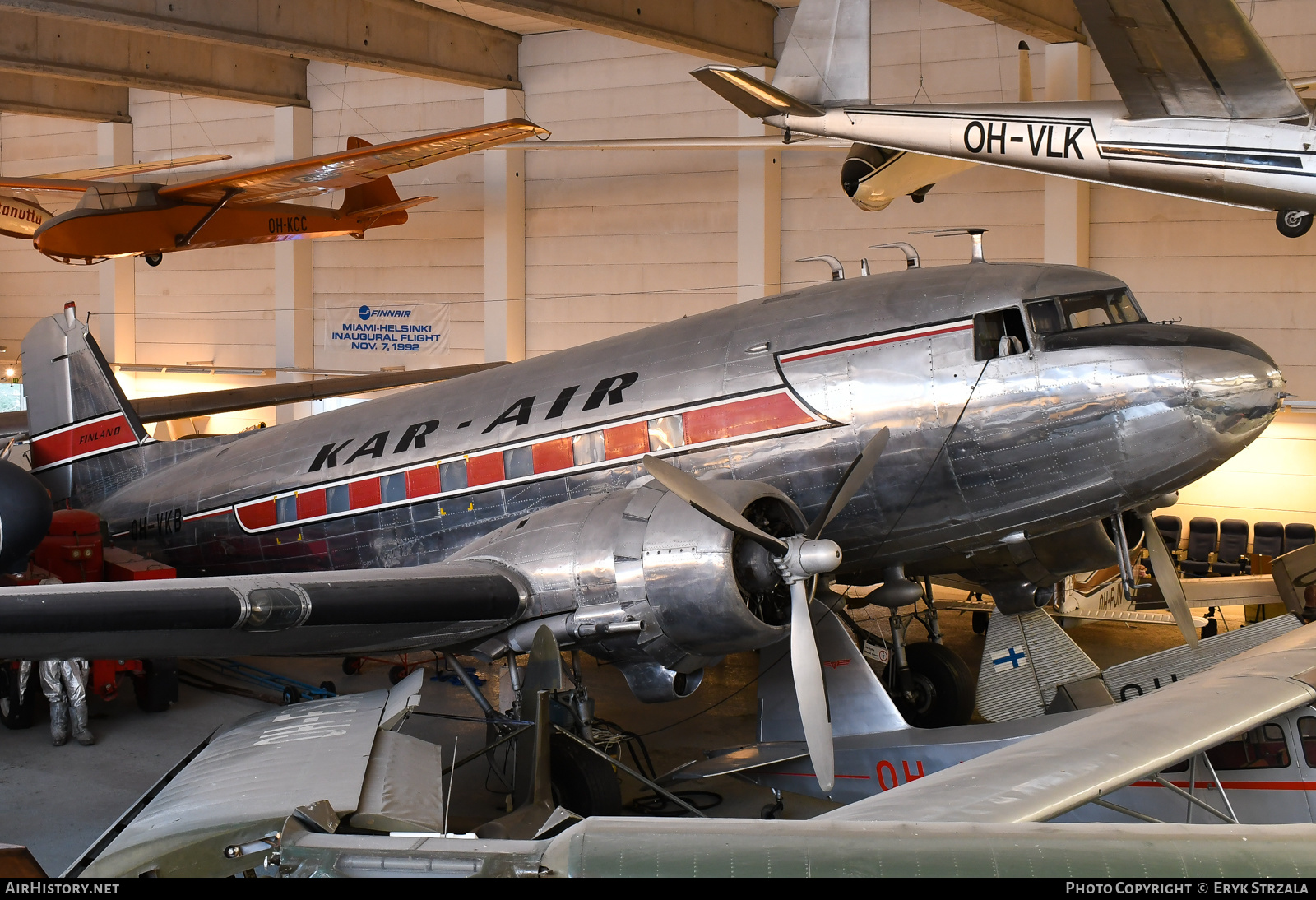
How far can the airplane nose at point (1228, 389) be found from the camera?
746 cm

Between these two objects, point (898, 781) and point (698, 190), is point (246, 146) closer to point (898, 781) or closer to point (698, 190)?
point (698, 190)

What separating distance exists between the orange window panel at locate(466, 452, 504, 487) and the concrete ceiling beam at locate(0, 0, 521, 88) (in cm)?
823

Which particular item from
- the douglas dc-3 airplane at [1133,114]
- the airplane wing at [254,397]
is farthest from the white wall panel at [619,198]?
the douglas dc-3 airplane at [1133,114]

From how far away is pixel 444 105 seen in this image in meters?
22.4

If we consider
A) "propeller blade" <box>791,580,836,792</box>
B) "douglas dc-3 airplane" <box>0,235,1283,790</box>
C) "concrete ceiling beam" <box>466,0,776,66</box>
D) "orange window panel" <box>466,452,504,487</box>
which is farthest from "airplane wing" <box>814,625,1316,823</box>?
"concrete ceiling beam" <box>466,0,776,66</box>

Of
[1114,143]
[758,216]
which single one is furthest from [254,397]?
[1114,143]

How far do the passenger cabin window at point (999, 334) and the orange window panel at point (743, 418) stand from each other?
4.44ft

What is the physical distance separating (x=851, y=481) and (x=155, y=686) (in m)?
7.04

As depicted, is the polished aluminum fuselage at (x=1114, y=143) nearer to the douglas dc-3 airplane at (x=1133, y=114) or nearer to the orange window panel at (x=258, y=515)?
the douglas dc-3 airplane at (x=1133, y=114)

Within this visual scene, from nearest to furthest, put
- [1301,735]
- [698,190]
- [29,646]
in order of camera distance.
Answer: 1. [29,646]
2. [1301,735]
3. [698,190]

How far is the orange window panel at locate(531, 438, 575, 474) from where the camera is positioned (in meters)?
9.12

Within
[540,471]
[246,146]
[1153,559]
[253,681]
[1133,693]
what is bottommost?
[253,681]
